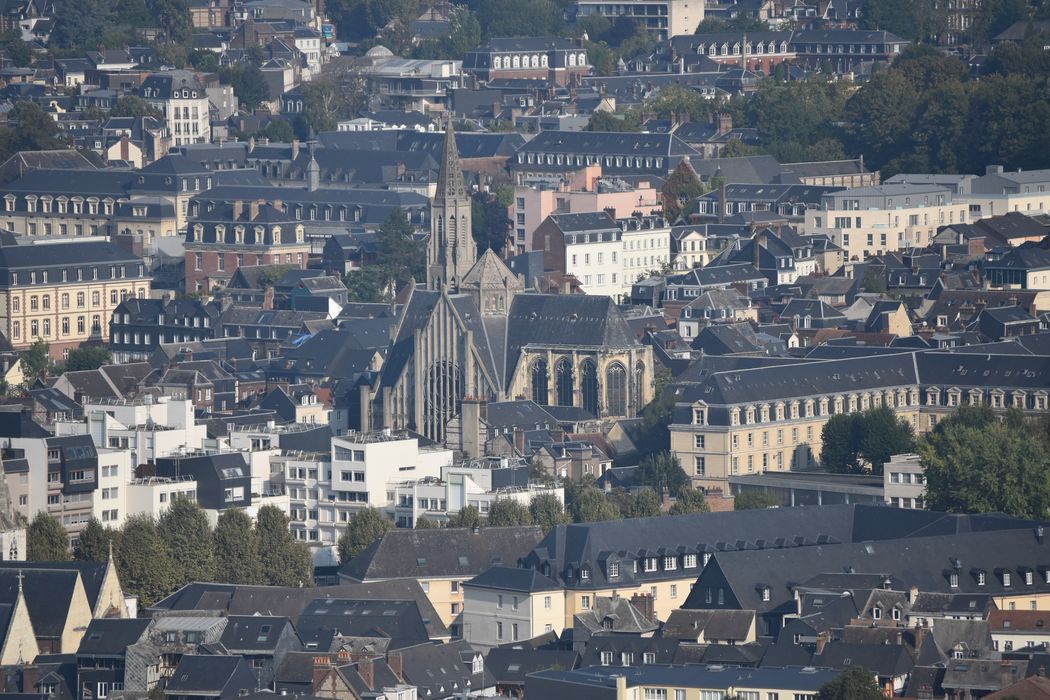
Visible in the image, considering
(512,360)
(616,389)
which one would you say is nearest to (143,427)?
(512,360)

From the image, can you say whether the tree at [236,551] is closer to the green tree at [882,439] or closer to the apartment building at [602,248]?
the green tree at [882,439]

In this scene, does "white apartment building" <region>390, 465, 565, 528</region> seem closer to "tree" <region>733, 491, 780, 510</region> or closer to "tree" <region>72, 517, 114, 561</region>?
"tree" <region>733, 491, 780, 510</region>

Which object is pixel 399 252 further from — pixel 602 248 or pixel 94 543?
pixel 94 543

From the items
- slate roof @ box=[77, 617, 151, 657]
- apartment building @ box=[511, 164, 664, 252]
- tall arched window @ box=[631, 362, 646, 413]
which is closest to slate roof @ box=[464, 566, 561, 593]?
slate roof @ box=[77, 617, 151, 657]

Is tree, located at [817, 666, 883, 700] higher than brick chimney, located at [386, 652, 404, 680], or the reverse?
tree, located at [817, 666, 883, 700]

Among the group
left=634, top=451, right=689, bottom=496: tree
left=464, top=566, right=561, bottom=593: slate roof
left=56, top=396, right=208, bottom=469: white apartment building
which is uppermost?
left=56, top=396, right=208, bottom=469: white apartment building
